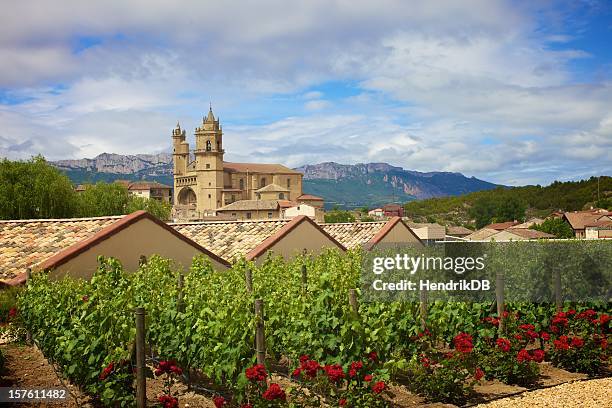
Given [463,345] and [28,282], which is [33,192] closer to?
[28,282]

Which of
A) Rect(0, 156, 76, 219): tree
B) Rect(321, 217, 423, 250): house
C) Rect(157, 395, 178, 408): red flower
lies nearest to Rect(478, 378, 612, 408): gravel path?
Rect(157, 395, 178, 408): red flower

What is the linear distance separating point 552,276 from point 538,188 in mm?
144214

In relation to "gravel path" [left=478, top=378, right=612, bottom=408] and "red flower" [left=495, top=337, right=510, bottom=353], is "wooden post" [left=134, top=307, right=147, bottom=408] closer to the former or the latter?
"gravel path" [left=478, top=378, right=612, bottom=408]

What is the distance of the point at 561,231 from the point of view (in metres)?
73.4

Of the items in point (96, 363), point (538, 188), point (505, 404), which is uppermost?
point (538, 188)

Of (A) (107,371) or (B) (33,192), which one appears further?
(B) (33,192)

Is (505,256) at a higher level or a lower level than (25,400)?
higher

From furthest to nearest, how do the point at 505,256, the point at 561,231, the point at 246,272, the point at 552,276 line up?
the point at 561,231
the point at 505,256
the point at 552,276
the point at 246,272

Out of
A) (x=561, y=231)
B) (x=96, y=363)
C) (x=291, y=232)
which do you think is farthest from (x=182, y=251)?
(x=561, y=231)

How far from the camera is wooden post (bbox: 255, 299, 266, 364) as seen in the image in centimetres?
686

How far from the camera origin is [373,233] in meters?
19.4

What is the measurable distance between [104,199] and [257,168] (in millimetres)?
83508

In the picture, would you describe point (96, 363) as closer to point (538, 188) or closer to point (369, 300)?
point (369, 300)

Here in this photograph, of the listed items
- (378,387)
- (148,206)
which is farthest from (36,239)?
(148,206)
